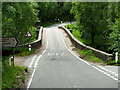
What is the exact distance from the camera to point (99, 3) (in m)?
35.5

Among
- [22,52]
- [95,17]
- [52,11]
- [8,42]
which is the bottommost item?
[22,52]

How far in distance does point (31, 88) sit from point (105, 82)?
11.8ft

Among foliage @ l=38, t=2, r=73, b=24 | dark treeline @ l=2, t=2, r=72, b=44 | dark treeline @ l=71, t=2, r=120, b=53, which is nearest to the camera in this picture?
dark treeline @ l=2, t=2, r=72, b=44

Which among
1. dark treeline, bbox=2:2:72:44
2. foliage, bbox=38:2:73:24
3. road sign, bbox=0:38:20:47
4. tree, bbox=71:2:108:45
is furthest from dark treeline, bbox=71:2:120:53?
foliage, bbox=38:2:73:24

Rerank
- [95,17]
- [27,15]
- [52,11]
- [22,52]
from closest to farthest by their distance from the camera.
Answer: [22,52], [27,15], [95,17], [52,11]

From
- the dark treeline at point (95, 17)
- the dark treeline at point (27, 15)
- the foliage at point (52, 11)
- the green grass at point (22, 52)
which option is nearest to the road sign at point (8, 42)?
the dark treeline at point (27, 15)

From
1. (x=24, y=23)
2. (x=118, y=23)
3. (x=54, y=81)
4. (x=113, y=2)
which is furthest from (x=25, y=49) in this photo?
(x=113, y=2)

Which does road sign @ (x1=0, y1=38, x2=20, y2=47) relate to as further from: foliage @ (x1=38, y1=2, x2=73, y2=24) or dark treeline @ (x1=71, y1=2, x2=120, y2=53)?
foliage @ (x1=38, y1=2, x2=73, y2=24)

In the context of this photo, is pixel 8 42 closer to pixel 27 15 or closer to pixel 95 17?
pixel 27 15

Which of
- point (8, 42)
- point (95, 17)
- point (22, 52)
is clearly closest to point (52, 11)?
point (95, 17)

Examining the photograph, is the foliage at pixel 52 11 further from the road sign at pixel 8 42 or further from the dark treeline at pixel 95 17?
the road sign at pixel 8 42

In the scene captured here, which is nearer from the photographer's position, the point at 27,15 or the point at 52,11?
the point at 27,15

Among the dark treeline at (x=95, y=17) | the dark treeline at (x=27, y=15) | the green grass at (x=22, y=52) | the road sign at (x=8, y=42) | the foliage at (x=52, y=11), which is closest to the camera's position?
the road sign at (x=8, y=42)

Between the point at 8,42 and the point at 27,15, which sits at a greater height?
the point at 27,15
